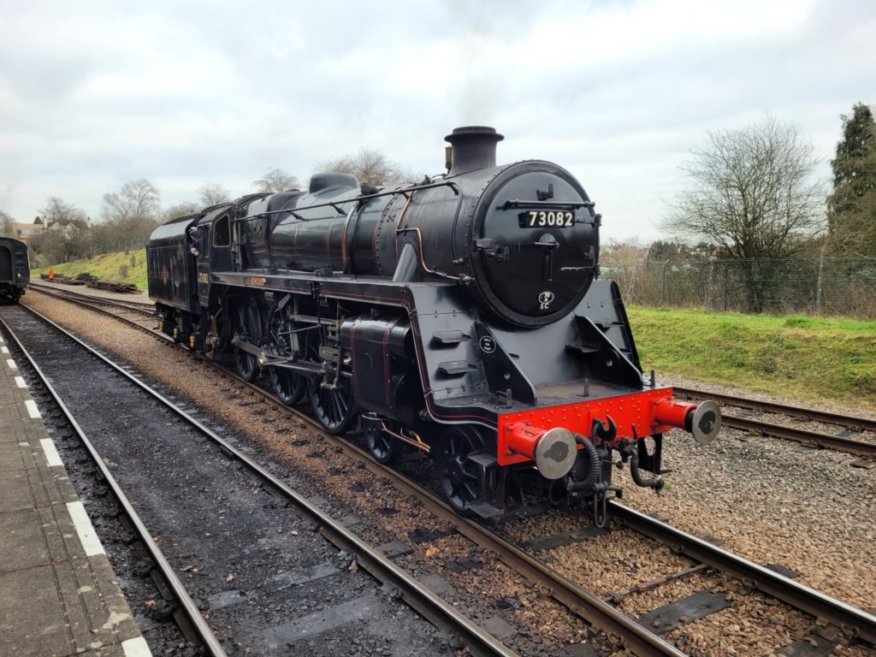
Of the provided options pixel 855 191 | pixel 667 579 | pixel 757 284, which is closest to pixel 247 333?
pixel 667 579

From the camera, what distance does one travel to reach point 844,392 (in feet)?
32.6

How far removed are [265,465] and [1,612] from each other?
10.3ft

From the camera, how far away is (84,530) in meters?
4.54

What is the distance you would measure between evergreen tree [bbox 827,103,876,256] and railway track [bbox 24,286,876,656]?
15729 mm

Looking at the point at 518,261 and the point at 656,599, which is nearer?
the point at 656,599

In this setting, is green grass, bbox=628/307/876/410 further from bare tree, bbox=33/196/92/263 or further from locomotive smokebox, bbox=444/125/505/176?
bare tree, bbox=33/196/92/263

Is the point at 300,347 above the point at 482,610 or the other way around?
above

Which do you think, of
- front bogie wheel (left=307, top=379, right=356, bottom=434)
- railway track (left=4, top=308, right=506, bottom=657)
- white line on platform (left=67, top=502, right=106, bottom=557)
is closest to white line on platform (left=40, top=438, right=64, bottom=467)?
railway track (left=4, top=308, right=506, bottom=657)

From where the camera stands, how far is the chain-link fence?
46.8ft

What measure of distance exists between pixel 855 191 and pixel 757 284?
22.7ft

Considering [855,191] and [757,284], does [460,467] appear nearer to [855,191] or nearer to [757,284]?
[757,284]

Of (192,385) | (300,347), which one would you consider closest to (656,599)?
(300,347)

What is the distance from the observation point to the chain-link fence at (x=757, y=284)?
1427 cm

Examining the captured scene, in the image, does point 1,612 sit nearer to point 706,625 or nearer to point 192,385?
point 706,625
